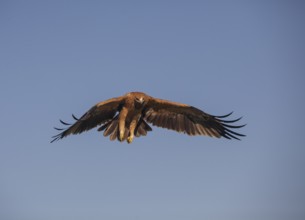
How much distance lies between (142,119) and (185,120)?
4.18 ft

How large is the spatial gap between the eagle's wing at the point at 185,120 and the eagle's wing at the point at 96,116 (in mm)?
817

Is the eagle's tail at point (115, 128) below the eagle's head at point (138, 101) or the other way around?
below

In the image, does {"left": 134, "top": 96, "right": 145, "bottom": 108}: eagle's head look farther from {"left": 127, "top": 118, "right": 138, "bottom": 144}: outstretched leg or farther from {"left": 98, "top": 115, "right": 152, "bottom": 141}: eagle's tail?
{"left": 98, "top": 115, "right": 152, "bottom": 141}: eagle's tail

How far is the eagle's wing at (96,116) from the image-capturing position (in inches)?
343

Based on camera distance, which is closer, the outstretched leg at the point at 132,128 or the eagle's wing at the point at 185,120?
the outstretched leg at the point at 132,128

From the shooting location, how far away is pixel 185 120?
32.4 feet

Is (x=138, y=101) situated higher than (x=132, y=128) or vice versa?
(x=138, y=101)

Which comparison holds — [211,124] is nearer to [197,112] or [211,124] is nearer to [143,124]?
[197,112]

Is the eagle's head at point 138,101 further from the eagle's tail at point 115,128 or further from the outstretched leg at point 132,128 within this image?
the eagle's tail at point 115,128

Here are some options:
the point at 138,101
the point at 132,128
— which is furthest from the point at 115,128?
the point at 138,101

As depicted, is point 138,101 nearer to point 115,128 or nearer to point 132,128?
point 132,128

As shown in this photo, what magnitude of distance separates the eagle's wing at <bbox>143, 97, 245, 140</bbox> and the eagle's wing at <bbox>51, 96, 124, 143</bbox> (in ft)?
2.68

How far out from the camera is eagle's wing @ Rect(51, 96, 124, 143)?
8.70 m

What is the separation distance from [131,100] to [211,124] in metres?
2.35
